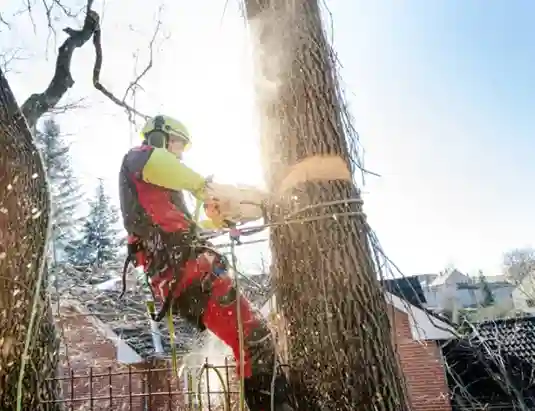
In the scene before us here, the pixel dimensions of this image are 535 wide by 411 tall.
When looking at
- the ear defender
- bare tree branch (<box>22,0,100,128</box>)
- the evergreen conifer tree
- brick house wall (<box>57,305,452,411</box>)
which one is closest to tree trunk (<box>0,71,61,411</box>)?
the ear defender

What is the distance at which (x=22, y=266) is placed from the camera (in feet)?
10.5

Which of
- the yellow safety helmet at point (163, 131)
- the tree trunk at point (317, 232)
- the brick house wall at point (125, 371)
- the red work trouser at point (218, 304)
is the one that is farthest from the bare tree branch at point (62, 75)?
the tree trunk at point (317, 232)

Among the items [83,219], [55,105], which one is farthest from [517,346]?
[83,219]

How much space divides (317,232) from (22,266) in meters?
2.13

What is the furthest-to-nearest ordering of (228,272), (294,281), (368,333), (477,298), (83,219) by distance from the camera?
(477,298) < (83,219) < (228,272) < (294,281) < (368,333)

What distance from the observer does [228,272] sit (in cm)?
249

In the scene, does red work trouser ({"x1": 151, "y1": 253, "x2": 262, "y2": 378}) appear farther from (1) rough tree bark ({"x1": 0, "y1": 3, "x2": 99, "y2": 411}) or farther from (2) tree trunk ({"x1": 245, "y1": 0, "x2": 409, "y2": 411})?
(1) rough tree bark ({"x1": 0, "y1": 3, "x2": 99, "y2": 411})

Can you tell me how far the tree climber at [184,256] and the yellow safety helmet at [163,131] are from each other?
0.70 feet

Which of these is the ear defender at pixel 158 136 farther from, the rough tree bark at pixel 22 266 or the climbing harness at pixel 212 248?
the rough tree bark at pixel 22 266

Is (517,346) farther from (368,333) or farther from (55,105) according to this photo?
(368,333)

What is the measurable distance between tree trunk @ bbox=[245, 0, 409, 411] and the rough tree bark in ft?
5.09

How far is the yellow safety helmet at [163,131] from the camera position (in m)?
2.79

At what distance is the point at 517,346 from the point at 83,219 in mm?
17547

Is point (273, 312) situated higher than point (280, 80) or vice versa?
point (280, 80)
